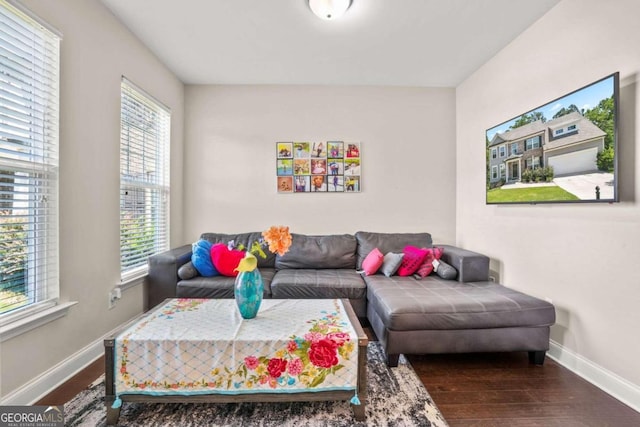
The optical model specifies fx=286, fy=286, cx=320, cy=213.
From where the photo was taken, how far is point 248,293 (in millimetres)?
1732

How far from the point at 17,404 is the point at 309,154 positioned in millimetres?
3105

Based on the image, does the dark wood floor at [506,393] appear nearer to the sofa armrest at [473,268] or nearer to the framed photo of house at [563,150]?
the sofa armrest at [473,268]

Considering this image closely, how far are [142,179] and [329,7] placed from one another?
230cm

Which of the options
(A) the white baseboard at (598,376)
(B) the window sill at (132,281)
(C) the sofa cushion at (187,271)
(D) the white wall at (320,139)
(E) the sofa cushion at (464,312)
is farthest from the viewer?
(D) the white wall at (320,139)

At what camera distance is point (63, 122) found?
1.88 meters

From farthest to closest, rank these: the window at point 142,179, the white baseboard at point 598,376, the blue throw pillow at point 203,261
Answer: the blue throw pillow at point 203,261, the window at point 142,179, the white baseboard at point 598,376

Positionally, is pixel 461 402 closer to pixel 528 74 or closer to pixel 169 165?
pixel 528 74

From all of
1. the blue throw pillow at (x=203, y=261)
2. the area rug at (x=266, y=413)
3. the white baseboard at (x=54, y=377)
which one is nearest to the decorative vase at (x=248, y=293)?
the area rug at (x=266, y=413)

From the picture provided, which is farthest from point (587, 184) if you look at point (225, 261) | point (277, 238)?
point (225, 261)

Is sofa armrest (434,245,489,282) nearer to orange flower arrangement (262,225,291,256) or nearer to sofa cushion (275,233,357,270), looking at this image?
sofa cushion (275,233,357,270)

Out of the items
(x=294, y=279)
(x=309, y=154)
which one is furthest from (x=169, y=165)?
(x=294, y=279)

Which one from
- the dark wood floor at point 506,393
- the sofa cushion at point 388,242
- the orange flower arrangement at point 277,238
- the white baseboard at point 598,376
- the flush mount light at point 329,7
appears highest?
the flush mount light at point 329,7

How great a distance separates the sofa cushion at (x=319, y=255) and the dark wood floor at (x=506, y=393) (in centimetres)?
127

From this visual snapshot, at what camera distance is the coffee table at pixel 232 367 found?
4.87ft
